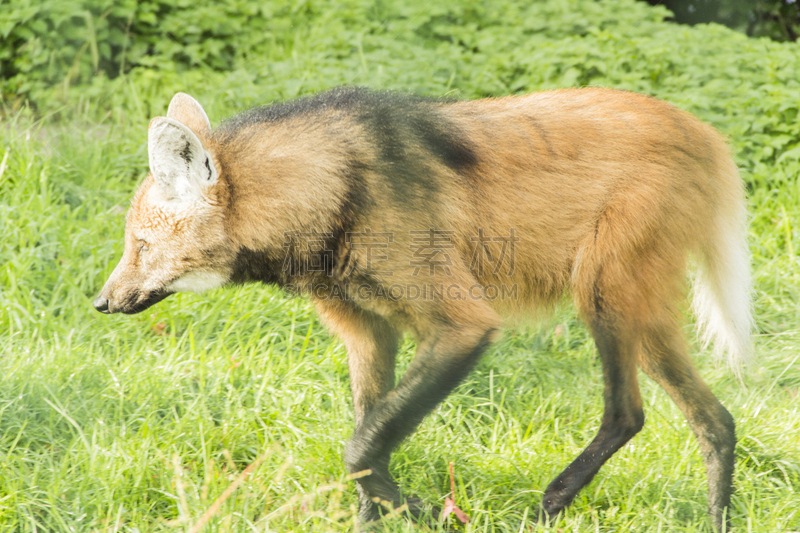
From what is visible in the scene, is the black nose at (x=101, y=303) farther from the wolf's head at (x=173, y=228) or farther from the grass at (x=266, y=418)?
the grass at (x=266, y=418)

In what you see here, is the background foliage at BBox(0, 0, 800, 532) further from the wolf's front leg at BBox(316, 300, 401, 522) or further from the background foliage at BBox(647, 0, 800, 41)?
the background foliage at BBox(647, 0, 800, 41)

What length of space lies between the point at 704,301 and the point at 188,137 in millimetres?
2097

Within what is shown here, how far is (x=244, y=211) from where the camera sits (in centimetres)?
230

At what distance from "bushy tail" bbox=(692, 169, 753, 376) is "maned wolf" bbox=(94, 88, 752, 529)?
0.03 m

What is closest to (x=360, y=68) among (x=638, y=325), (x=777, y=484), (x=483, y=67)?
(x=483, y=67)

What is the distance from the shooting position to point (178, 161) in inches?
86.8

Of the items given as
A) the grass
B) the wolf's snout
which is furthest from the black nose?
the grass

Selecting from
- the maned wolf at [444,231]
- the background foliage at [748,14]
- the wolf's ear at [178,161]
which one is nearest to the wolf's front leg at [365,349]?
the maned wolf at [444,231]

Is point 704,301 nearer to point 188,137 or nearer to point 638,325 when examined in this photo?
point 638,325

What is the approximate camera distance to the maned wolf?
2.27 meters

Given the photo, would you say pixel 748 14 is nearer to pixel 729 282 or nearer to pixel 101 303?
pixel 729 282

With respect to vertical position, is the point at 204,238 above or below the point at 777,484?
above

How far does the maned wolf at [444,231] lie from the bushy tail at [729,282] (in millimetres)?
25

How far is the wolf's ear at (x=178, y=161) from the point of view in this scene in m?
2.15
